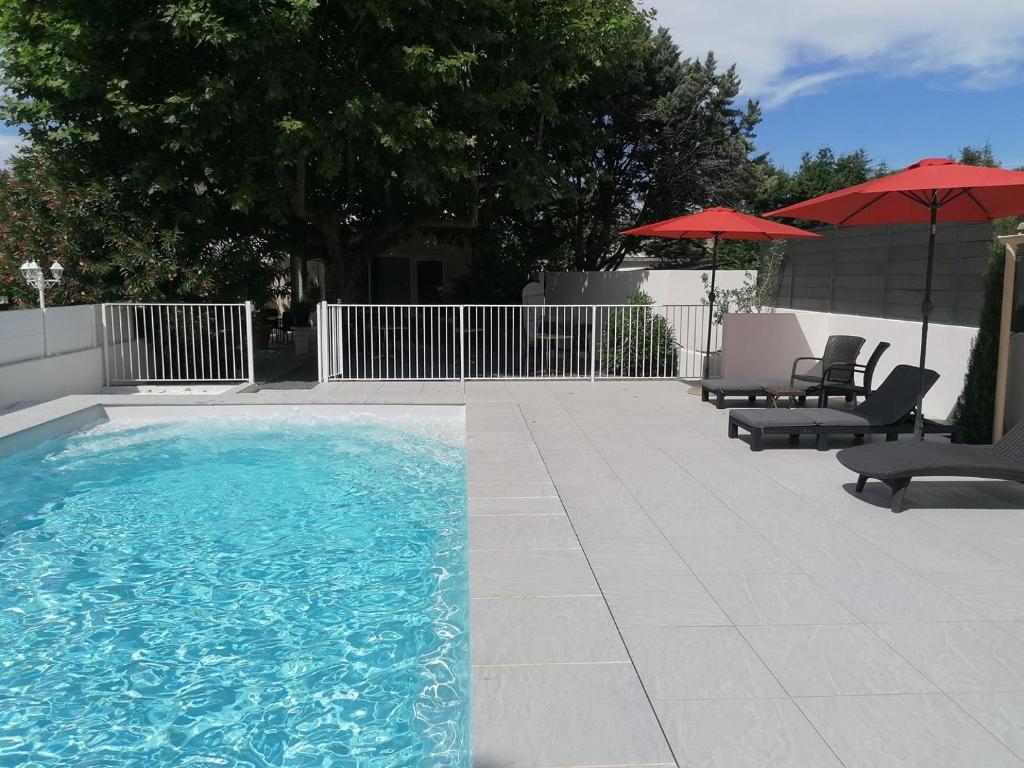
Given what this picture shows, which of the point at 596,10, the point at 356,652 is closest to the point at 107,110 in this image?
the point at 596,10

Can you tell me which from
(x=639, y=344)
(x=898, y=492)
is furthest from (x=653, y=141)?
(x=898, y=492)

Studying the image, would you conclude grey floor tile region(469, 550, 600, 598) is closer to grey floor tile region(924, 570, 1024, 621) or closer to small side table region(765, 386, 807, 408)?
grey floor tile region(924, 570, 1024, 621)

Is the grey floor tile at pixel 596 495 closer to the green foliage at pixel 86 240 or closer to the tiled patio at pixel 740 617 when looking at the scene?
the tiled patio at pixel 740 617

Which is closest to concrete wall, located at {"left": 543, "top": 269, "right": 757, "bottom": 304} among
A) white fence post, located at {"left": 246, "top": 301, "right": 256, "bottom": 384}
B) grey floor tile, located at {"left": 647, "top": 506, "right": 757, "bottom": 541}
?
white fence post, located at {"left": 246, "top": 301, "right": 256, "bottom": 384}

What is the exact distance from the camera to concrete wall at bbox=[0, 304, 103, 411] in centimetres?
973

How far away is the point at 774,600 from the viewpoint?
394 cm

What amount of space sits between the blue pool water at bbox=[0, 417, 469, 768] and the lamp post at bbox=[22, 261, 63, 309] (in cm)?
359

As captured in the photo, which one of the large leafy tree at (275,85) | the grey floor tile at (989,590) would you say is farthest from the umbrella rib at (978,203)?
the large leafy tree at (275,85)

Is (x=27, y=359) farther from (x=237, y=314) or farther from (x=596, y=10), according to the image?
(x=596, y=10)

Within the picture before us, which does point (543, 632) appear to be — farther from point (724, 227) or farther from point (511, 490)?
Result: point (724, 227)

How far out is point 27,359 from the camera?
10102mm

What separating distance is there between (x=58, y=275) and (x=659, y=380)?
32.2 feet

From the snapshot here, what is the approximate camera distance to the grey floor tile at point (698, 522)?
5055 millimetres

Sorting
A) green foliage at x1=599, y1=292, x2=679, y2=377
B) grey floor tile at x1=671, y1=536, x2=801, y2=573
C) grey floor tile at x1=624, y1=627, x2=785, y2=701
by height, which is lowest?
grey floor tile at x1=624, y1=627, x2=785, y2=701
